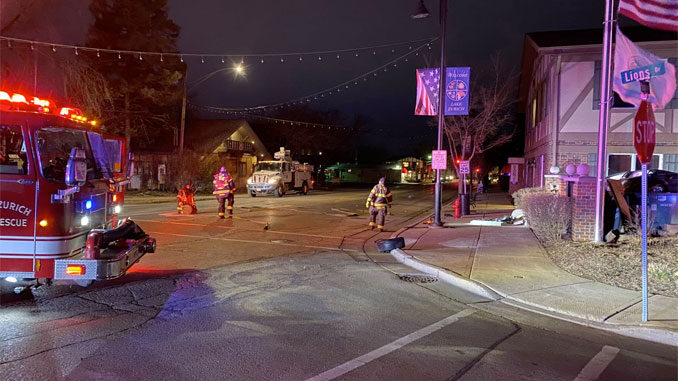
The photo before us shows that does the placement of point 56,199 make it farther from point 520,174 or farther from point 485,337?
point 520,174

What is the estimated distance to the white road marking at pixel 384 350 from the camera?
4293mm

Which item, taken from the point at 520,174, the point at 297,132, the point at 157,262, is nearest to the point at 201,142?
the point at 297,132

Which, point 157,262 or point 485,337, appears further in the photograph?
point 157,262

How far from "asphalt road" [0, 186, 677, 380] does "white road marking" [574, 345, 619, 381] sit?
0.02 m

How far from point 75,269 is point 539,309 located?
222 inches

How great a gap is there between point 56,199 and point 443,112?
11.4m

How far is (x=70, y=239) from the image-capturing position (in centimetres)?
573

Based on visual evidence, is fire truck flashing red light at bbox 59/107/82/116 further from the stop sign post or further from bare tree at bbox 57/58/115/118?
bare tree at bbox 57/58/115/118

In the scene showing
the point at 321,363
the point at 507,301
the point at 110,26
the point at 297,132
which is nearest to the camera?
the point at 321,363

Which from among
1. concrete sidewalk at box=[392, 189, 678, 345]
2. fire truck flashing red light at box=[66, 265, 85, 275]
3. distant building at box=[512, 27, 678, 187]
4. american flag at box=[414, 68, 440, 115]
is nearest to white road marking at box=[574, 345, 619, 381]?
concrete sidewalk at box=[392, 189, 678, 345]

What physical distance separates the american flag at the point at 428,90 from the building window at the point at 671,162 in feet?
30.0

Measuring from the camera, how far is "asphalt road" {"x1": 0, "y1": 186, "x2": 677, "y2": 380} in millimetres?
4410

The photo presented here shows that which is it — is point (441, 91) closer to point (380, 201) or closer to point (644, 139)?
point (380, 201)

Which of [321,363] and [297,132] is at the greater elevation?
[297,132]
